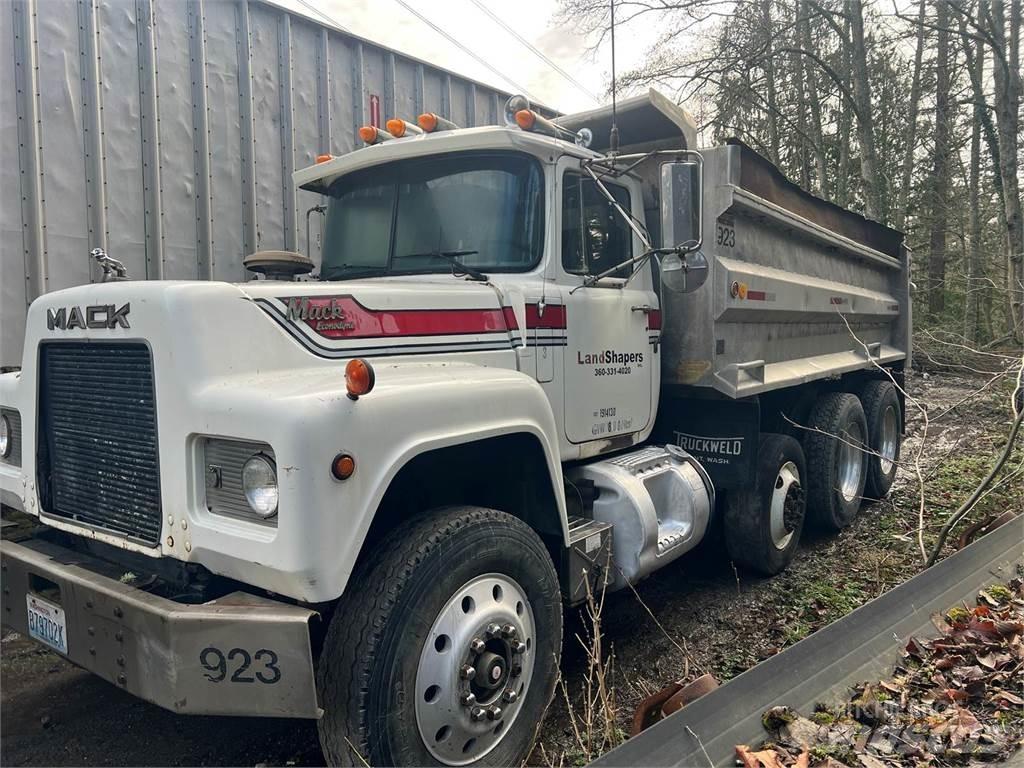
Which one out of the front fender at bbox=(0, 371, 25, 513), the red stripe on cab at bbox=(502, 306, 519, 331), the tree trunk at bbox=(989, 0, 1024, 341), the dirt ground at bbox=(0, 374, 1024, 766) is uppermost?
the tree trunk at bbox=(989, 0, 1024, 341)

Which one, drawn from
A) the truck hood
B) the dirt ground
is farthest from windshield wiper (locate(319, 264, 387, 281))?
the dirt ground

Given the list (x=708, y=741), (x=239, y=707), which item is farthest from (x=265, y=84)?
(x=708, y=741)

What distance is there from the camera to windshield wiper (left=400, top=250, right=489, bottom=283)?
3.60 m

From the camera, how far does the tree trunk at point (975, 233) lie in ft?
52.8

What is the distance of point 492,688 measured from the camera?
2.83 meters

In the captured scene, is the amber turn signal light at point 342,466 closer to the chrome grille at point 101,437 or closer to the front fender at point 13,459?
the chrome grille at point 101,437

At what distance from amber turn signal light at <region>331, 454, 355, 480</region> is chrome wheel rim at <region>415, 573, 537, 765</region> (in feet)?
2.10

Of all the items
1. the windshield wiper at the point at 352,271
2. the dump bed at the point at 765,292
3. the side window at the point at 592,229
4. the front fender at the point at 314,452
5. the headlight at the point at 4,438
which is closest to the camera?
the front fender at the point at 314,452

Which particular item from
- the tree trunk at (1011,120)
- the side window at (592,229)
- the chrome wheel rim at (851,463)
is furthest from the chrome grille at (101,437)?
the tree trunk at (1011,120)

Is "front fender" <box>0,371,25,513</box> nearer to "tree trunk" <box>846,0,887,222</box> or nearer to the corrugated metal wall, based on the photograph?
the corrugated metal wall

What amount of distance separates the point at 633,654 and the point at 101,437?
2.78 metres

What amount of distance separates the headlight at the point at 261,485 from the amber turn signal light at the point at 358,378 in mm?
338

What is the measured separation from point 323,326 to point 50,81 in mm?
3001

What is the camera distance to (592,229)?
4004 millimetres
